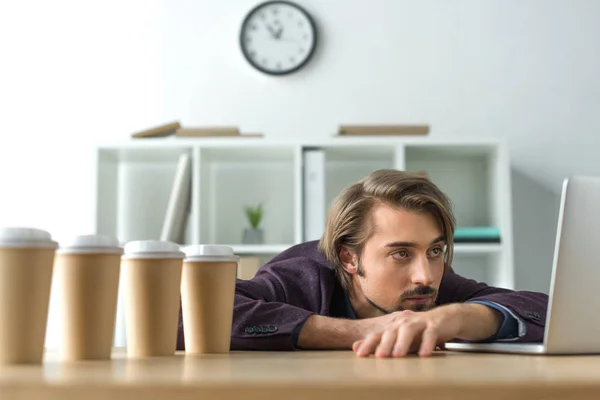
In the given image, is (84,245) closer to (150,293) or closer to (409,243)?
(150,293)

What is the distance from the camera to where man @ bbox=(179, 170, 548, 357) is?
119 cm

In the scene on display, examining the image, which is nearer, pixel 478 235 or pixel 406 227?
pixel 406 227

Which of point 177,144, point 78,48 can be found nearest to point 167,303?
point 177,144

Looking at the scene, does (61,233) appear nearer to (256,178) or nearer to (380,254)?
(256,178)

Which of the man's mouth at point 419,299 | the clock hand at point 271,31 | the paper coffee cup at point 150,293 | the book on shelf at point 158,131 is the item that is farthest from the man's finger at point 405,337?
the clock hand at point 271,31

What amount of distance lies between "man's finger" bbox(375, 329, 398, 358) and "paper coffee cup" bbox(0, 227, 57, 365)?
1.19ft

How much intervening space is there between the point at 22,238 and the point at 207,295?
30 cm

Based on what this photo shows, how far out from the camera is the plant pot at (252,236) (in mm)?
2850

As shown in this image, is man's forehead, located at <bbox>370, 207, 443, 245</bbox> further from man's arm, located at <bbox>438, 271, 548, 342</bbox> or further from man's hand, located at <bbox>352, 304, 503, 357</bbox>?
man's hand, located at <bbox>352, 304, 503, 357</bbox>

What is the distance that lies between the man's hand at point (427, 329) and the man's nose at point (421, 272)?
35 cm

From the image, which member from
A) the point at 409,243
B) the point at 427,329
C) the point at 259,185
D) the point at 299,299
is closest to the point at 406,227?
the point at 409,243

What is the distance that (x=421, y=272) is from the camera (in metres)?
1.62

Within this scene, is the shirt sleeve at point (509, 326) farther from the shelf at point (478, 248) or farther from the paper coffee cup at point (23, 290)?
the shelf at point (478, 248)

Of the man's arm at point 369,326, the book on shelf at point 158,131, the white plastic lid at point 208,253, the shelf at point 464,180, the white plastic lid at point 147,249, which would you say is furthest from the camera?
the shelf at point 464,180
